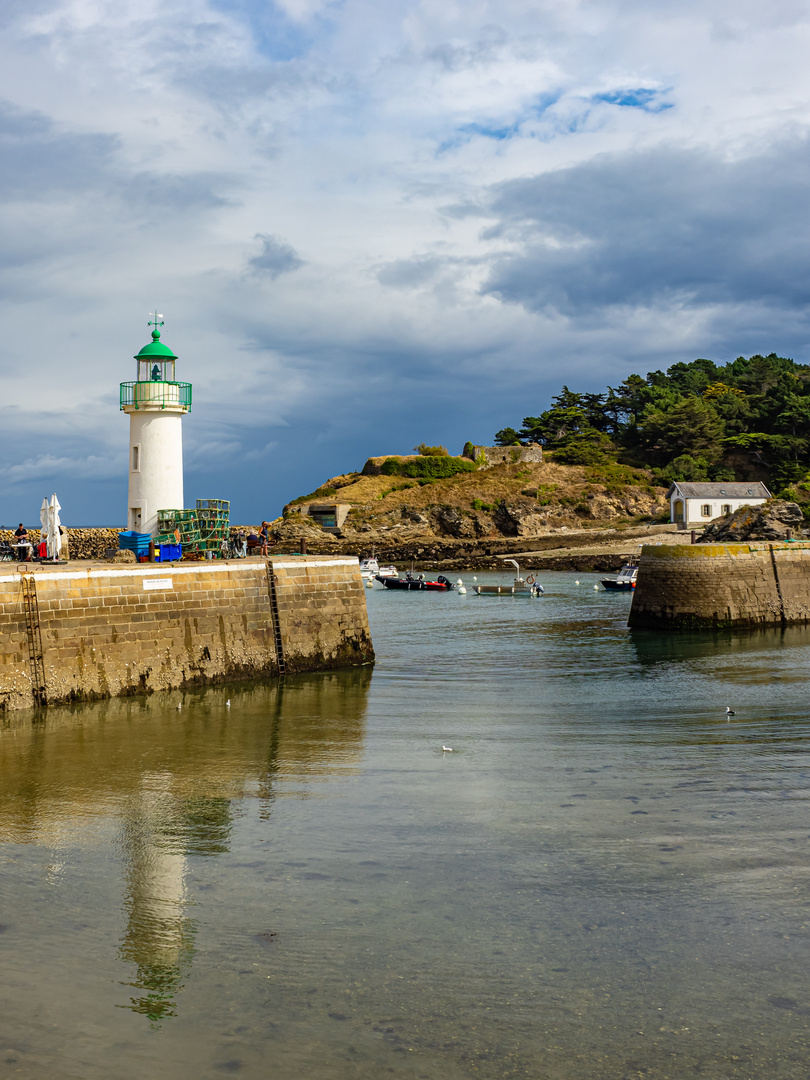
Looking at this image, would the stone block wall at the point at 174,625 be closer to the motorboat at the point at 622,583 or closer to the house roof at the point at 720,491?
the motorboat at the point at 622,583

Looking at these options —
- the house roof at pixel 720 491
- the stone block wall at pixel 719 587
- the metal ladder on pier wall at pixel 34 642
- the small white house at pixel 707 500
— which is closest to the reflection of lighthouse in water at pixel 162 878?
the metal ladder on pier wall at pixel 34 642

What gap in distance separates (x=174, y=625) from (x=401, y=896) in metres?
9.90

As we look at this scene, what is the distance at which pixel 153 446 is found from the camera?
22.3 meters

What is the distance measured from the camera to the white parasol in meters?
18.8

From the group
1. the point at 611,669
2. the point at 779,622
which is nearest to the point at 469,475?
the point at 779,622

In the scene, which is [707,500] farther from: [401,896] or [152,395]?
[401,896]

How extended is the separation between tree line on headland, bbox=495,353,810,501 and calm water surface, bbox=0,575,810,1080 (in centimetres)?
6167

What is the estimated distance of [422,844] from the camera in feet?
30.4

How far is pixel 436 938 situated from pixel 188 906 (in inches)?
86.0

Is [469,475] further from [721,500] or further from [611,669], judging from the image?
[611,669]

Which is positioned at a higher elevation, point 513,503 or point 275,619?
point 513,503

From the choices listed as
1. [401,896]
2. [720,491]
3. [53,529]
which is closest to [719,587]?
[53,529]

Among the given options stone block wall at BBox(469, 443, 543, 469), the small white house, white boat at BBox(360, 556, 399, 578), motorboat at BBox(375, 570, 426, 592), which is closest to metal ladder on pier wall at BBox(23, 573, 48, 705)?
motorboat at BBox(375, 570, 426, 592)

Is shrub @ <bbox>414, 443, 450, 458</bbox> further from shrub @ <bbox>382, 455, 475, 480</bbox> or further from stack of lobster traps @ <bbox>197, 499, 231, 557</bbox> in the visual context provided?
stack of lobster traps @ <bbox>197, 499, 231, 557</bbox>
